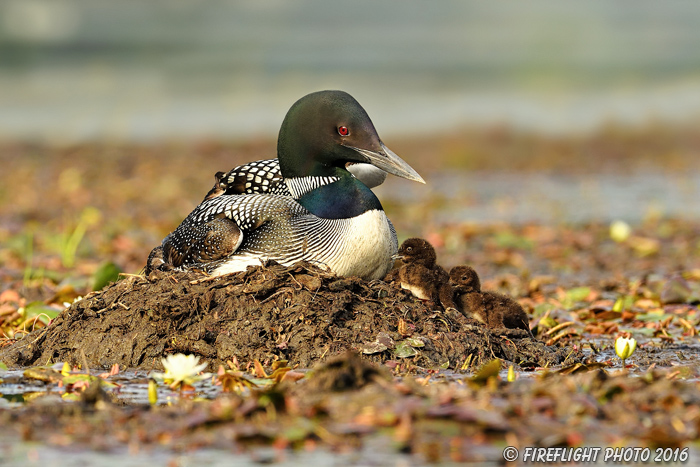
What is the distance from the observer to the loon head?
6090 mm

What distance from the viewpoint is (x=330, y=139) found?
6.16 meters

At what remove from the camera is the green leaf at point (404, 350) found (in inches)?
209

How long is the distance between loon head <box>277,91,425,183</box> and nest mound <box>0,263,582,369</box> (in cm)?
81

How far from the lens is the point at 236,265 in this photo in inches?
235

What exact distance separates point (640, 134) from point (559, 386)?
2176 centimetres

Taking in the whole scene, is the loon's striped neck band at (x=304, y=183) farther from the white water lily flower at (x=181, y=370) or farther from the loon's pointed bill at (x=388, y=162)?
the white water lily flower at (x=181, y=370)

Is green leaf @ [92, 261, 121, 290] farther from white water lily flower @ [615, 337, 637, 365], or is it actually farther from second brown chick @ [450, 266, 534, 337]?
white water lily flower @ [615, 337, 637, 365]

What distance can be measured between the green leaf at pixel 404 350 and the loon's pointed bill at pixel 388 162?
44.2 inches

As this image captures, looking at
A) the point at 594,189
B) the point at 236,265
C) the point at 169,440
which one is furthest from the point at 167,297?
the point at 594,189

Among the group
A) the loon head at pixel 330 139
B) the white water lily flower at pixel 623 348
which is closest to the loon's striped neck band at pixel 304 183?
the loon head at pixel 330 139

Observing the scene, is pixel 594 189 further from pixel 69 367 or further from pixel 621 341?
pixel 69 367

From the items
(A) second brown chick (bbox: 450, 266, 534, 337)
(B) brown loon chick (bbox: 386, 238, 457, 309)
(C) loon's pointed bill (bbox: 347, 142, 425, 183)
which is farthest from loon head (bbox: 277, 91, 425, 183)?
(A) second brown chick (bbox: 450, 266, 534, 337)

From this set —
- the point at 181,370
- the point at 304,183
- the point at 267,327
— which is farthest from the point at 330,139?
the point at 181,370

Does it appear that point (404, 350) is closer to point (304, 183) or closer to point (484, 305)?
point (484, 305)
